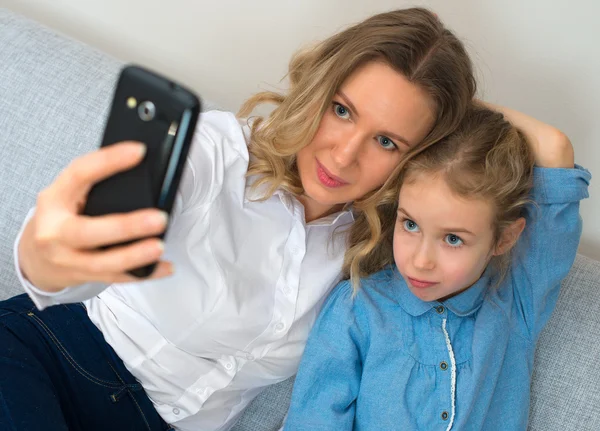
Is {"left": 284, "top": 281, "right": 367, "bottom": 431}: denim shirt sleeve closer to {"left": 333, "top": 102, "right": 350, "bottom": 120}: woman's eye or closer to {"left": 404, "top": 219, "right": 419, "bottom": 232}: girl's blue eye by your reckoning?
{"left": 404, "top": 219, "right": 419, "bottom": 232}: girl's blue eye

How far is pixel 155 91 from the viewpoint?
0.70 meters

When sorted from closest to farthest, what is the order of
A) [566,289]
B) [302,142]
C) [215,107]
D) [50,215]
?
[50,215]
[302,142]
[566,289]
[215,107]

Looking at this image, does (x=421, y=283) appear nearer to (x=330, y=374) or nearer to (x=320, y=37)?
(x=330, y=374)

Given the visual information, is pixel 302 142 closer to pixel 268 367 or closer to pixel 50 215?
pixel 268 367

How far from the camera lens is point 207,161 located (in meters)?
1.07

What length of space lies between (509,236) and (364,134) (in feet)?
1.08

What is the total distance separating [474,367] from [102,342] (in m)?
0.68

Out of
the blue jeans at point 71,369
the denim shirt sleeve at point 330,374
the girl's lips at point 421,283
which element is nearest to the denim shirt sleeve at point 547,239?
the girl's lips at point 421,283

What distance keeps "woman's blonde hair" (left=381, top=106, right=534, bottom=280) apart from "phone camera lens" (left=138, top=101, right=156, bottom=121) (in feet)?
1.84

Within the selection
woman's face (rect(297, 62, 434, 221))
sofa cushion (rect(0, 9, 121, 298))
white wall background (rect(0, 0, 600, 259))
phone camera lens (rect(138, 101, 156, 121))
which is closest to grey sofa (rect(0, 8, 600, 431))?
sofa cushion (rect(0, 9, 121, 298))

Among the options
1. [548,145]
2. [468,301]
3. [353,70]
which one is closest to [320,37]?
[353,70]

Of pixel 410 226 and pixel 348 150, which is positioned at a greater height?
pixel 348 150

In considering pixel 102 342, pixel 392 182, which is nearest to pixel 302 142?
pixel 392 182

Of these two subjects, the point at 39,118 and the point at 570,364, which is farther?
the point at 39,118
